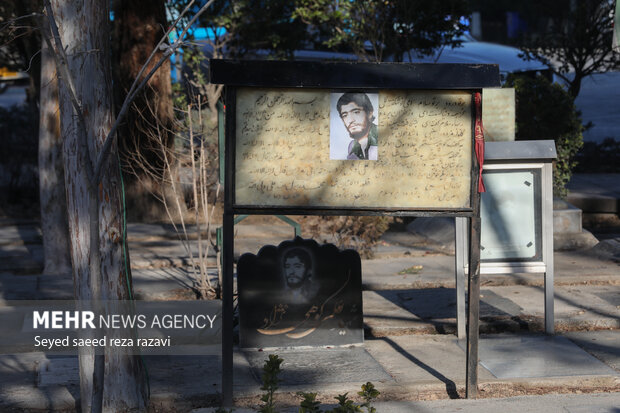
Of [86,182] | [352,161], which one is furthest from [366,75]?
[86,182]

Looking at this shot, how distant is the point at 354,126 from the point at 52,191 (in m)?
5.00

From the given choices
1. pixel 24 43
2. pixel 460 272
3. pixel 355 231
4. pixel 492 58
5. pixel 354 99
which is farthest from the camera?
pixel 492 58

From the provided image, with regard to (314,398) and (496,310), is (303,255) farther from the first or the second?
(314,398)

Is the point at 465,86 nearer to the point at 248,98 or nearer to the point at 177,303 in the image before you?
the point at 248,98

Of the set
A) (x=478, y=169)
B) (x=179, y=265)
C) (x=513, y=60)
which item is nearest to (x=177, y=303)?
(x=179, y=265)

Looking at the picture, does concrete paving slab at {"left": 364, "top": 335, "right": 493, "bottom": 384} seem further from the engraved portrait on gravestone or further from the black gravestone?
the engraved portrait on gravestone

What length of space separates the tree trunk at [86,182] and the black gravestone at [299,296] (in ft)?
4.81

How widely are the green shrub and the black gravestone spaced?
5.96 metres

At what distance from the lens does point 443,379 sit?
5.50m

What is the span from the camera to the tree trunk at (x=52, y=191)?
8836 millimetres

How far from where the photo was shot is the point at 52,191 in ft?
29.4

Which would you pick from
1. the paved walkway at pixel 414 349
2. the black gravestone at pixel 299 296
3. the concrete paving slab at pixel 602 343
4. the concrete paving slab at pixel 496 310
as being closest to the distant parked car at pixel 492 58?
the paved walkway at pixel 414 349

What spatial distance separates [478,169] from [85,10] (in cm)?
263

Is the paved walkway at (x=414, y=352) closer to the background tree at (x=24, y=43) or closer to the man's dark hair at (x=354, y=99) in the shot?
the man's dark hair at (x=354, y=99)
